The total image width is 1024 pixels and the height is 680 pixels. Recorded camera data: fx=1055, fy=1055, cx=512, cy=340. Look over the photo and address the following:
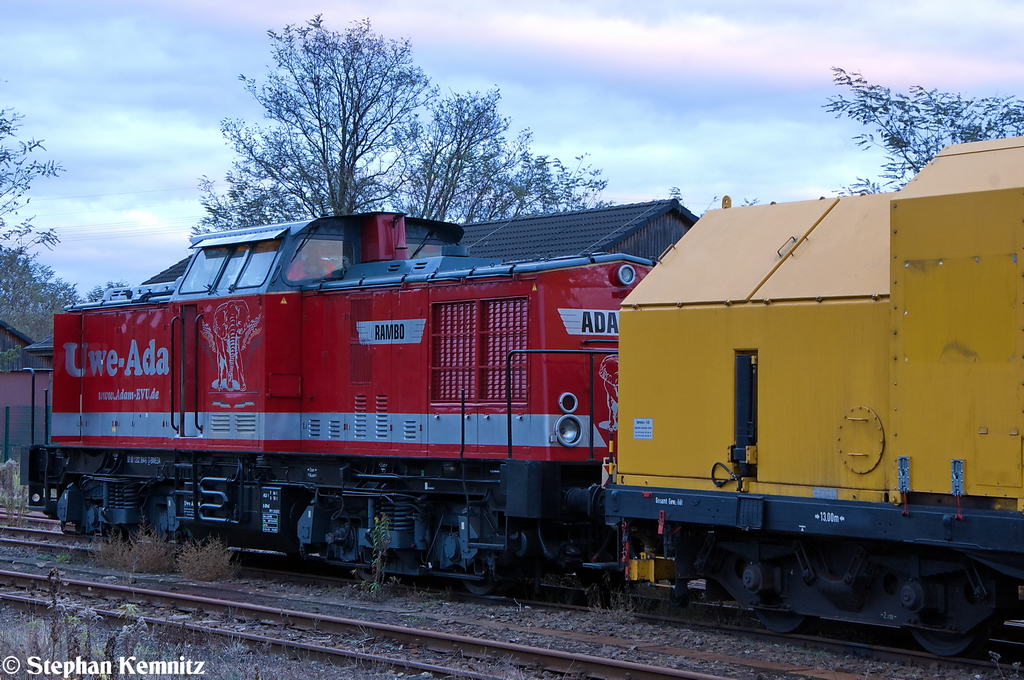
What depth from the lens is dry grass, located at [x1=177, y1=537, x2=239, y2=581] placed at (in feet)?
40.5

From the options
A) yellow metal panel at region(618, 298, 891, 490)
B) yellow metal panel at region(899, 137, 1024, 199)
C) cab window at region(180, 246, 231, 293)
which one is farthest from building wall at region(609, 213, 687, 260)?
yellow metal panel at region(899, 137, 1024, 199)

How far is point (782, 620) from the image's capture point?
834cm

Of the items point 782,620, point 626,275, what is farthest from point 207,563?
point 782,620

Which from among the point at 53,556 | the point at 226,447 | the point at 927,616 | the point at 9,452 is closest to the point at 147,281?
the point at 9,452

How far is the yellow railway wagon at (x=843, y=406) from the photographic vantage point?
6.60 metres

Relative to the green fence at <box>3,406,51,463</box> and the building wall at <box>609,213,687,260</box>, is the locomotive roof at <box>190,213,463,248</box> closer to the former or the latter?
the building wall at <box>609,213,687,260</box>

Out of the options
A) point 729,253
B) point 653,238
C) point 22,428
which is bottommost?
point 22,428

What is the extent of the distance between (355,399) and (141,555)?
3659mm

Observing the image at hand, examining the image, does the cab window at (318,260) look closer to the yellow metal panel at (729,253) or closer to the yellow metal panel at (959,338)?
the yellow metal panel at (729,253)

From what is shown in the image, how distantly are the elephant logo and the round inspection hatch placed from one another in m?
7.11

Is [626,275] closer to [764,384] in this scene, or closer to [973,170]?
[764,384]

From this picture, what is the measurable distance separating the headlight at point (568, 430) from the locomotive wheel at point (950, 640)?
363cm

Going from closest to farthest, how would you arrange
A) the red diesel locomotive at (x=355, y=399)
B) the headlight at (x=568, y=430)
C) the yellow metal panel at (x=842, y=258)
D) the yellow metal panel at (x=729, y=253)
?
the yellow metal panel at (x=842, y=258) → the yellow metal panel at (x=729, y=253) → the headlight at (x=568, y=430) → the red diesel locomotive at (x=355, y=399)

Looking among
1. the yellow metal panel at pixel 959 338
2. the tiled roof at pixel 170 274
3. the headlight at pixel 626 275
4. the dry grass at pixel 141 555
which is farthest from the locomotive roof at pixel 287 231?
the tiled roof at pixel 170 274
